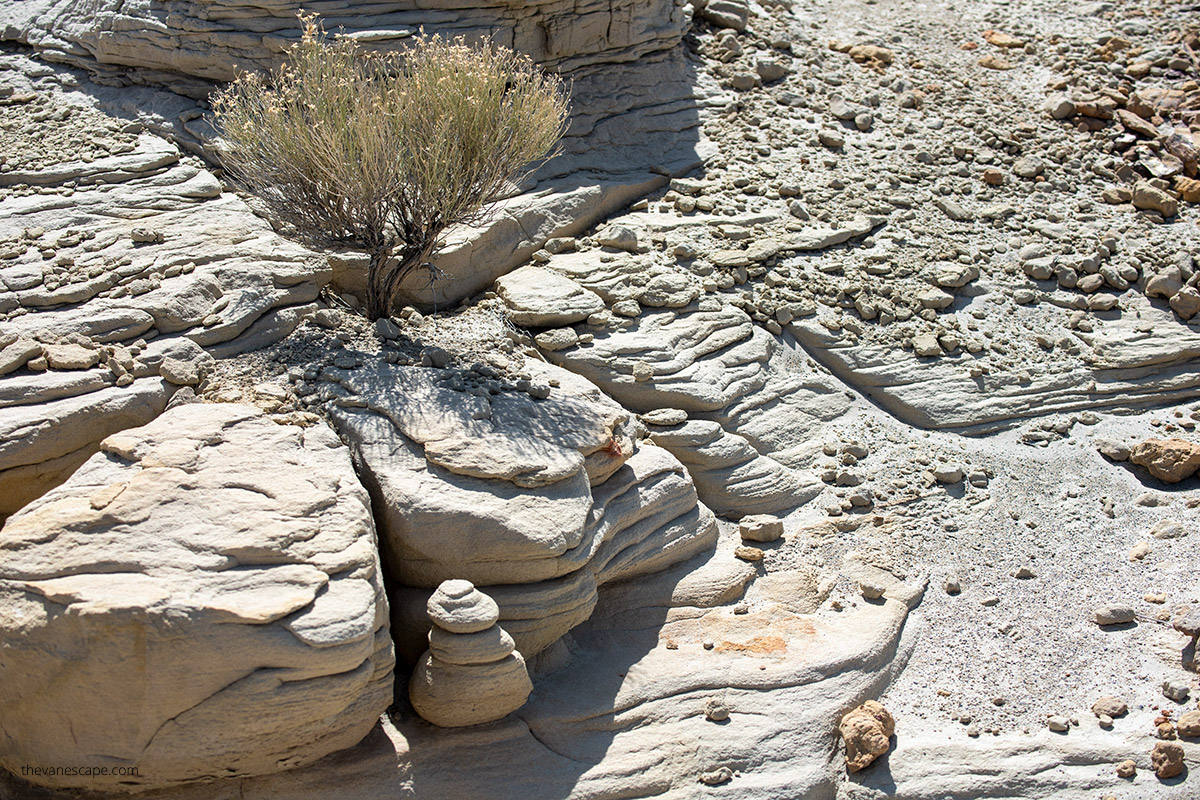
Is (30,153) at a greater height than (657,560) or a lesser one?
greater

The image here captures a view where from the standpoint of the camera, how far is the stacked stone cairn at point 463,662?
15.4 ft

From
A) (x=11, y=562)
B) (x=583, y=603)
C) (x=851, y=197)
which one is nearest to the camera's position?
(x=11, y=562)

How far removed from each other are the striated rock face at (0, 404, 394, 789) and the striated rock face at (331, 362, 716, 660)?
484mm

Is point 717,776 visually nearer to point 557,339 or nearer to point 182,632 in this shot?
point 182,632

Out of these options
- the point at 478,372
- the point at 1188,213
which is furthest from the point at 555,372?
the point at 1188,213

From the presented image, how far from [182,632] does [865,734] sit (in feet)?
10.5

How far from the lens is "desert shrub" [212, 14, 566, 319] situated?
19.5ft

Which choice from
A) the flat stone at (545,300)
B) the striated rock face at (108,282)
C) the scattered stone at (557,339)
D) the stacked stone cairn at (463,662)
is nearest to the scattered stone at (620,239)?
the flat stone at (545,300)

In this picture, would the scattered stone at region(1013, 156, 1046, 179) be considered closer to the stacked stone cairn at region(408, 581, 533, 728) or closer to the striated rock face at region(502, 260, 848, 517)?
the striated rock face at region(502, 260, 848, 517)

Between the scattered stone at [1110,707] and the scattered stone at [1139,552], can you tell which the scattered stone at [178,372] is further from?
the scattered stone at [1139,552]

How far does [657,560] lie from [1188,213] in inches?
228

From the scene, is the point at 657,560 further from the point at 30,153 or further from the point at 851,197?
the point at 30,153

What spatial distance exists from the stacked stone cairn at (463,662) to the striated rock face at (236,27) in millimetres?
4715

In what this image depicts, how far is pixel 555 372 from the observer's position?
639cm
